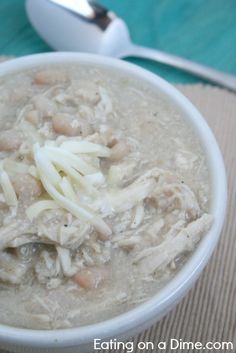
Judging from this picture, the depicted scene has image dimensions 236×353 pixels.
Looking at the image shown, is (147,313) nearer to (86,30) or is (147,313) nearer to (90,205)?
(90,205)

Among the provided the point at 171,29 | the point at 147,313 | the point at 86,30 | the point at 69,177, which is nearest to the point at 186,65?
the point at 171,29

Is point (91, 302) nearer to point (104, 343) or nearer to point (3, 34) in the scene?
point (104, 343)

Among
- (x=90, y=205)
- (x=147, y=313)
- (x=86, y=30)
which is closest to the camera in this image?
(x=147, y=313)

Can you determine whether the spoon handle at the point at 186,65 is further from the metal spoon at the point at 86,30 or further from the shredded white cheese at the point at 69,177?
the shredded white cheese at the point at 69,177

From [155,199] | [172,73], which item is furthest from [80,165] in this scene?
[172,73]

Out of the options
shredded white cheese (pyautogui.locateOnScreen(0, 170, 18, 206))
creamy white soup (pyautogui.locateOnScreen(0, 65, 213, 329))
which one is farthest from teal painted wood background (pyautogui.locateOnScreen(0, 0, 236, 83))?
shredded white cheese (pyautogui.locateOnScreen(0, 170, 18, 206))

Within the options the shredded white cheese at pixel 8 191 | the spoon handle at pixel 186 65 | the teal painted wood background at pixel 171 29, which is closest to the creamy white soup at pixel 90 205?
the shredded white cheese at pixel 8 191

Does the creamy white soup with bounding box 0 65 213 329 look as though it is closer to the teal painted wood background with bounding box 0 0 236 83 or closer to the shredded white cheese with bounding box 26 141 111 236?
the shredded white cheese with bounding box 26 141 111 236
